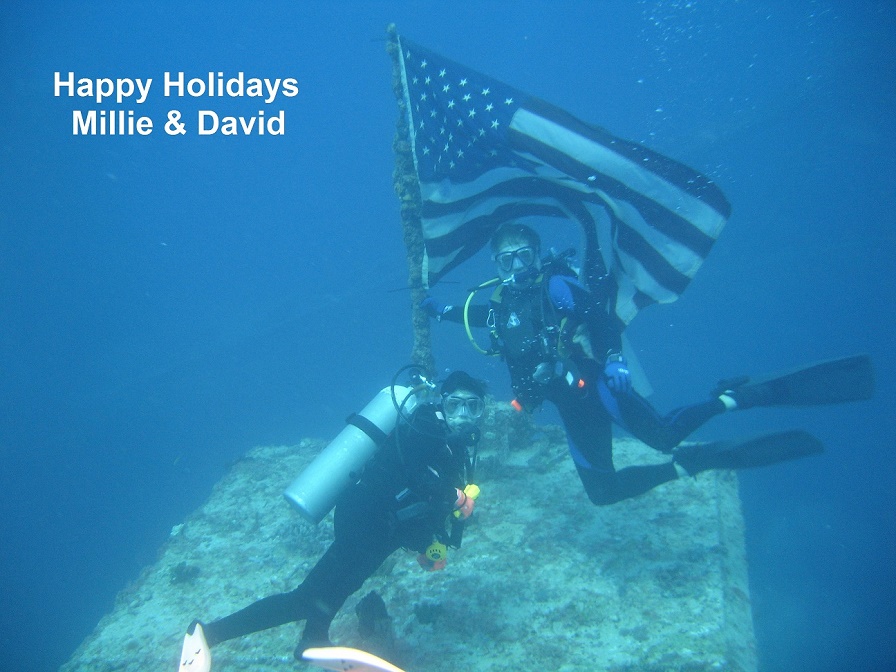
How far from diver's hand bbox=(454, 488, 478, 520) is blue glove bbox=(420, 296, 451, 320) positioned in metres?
3.22

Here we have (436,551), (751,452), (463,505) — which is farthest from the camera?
(751,452)

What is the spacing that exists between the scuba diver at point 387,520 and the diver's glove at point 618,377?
5.68 feet

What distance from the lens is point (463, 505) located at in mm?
4582

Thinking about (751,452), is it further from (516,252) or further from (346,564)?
(346,564)

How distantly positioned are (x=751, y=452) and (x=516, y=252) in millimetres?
3850

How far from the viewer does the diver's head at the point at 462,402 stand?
488 centimetres

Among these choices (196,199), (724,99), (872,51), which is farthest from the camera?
(196,199)

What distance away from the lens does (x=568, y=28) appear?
190 feet

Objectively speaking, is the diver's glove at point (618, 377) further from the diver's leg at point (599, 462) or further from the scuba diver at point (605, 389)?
the diver's leg at point (599, 462)

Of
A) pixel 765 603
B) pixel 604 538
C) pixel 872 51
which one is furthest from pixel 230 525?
pixel 872 51

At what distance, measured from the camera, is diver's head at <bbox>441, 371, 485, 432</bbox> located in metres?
4.88

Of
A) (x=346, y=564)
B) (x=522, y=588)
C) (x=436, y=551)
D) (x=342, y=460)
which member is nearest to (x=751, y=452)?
(x=522, y=588)

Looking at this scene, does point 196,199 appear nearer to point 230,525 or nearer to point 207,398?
point 207,398

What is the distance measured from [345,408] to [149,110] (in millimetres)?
60739
